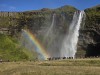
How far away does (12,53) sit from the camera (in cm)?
9838

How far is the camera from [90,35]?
116m

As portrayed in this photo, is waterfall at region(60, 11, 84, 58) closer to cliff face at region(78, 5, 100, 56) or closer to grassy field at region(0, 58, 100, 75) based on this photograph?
cliff face at region(78, 5, 100, 56)

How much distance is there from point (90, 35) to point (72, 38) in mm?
7120

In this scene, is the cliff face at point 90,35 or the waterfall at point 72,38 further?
the waterfall at point 72,38

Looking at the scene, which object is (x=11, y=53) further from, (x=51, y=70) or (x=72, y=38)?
(x=51, y=70)

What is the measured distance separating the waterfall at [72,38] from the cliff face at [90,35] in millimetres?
2013

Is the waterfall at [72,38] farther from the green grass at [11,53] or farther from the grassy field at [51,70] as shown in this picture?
the grassy field at [51,70]

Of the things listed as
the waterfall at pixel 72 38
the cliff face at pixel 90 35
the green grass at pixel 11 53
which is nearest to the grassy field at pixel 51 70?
the green grass at pixel 11 53

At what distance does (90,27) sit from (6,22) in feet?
124

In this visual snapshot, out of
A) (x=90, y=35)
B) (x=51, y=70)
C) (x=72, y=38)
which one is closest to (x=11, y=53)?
(x=72, y=38)

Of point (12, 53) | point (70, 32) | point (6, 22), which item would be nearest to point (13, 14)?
point (6, 22)

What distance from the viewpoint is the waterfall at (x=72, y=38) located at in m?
116

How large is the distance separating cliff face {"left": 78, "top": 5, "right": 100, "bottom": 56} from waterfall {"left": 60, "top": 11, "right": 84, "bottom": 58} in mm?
2013

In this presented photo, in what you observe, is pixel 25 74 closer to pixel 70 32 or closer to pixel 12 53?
pixel 12 53
